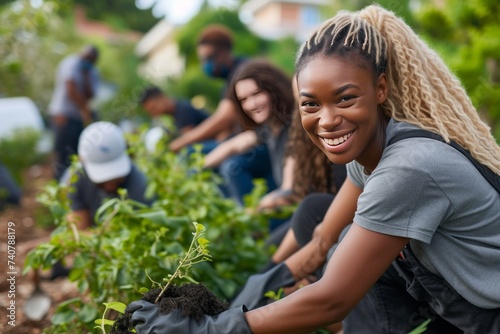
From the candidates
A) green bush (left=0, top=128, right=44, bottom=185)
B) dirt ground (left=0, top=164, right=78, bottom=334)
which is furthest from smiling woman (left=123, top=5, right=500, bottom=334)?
green bush (left=0, top=128, right=44, bottom=185)

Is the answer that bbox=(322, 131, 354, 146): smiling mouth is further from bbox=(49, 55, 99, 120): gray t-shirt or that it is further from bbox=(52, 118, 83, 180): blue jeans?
bbox=(49, 55, 99, 120): gray t-shirt

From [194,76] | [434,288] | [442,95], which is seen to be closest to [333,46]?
[442,95]

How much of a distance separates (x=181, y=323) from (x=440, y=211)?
27.0 inches

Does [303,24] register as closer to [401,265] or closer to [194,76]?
[194,76]

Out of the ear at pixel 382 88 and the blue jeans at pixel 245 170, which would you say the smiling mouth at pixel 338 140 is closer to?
the ear at pixel 382 88

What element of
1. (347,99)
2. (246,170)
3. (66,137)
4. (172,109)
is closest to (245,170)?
(246,170)

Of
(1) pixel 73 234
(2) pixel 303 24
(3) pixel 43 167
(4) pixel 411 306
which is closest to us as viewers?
(4) pixel 411 306

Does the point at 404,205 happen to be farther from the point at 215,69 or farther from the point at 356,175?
the point at 215,69

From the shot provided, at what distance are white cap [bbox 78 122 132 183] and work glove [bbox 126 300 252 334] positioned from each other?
82.0 inches

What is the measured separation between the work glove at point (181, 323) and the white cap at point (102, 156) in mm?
2084

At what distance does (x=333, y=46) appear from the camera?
168cm

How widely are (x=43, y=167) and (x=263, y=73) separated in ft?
29.9

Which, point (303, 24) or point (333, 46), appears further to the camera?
point (303, 24)

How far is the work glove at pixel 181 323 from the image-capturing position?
1593 mm
